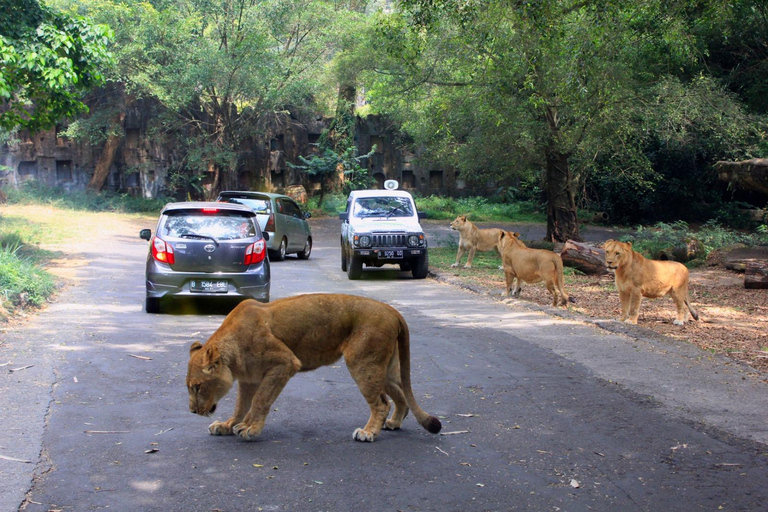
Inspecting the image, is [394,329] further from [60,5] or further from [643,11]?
[60,5]

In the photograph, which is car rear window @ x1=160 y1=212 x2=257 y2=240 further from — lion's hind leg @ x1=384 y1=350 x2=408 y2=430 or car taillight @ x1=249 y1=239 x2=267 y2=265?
lion's hind leg @ x1=384 y1=350 x2=408 y2=430

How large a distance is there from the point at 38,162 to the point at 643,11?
3788 cm

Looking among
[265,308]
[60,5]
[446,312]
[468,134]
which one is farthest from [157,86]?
[265,308]

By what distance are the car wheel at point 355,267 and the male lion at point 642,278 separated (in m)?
6.67

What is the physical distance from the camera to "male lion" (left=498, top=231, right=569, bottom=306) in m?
A: 13.5

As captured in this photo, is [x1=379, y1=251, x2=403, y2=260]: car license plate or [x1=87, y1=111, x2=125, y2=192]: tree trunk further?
[x1=87, y1=111, x2=125, y2=192]: tree trunk

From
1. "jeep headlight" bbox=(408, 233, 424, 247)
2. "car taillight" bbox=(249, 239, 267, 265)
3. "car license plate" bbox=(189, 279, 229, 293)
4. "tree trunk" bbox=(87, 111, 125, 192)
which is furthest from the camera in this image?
"tree trunk" bbox=(87, 111, 125, 192)

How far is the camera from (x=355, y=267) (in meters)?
17.2

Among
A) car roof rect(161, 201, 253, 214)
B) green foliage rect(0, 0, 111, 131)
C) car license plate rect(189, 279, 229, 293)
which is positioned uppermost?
green foliage rect(0, 0, 111, 131)

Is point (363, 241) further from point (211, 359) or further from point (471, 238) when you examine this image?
point (211, 359)

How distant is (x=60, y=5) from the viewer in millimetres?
34781

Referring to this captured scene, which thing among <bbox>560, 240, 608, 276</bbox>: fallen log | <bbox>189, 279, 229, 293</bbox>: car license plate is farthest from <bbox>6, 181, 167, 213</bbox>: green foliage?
<bbox>189, 279, 229, 293</bbox>: car license plate

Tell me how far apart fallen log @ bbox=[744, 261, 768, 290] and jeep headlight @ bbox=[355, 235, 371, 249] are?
25.7 ft

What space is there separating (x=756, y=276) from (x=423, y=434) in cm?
1193
